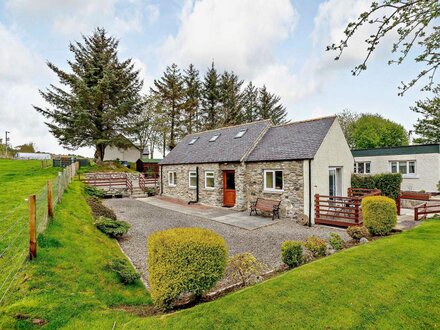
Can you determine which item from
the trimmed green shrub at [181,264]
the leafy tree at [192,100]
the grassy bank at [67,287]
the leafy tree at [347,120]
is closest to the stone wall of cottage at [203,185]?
the grassy bank at [67,287]

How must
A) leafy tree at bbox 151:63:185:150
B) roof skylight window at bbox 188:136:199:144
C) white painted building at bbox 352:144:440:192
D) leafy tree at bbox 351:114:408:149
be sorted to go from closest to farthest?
white painted building at bbox 352:144:440:192 → roof skylight window at bbox 188:136:199:144 → leafy tree at bbox 351:114:408:149 → leafy tree at bbox 151:63:185:150

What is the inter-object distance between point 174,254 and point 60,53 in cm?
3541

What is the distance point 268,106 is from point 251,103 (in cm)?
310

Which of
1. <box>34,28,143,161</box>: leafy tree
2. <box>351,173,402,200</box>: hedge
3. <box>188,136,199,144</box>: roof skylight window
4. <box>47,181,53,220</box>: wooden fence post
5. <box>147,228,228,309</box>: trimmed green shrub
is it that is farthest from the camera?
<box>34,28,143,161</box>: leafy tree

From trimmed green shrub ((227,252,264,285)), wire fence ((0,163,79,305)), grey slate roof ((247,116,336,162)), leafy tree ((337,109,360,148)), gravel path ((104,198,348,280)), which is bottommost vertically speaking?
gravel path ((104,198,348,280))

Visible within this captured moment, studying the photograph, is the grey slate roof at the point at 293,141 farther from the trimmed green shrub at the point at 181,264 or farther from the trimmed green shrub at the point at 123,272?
the trimmed green shrub at the point at 123,272

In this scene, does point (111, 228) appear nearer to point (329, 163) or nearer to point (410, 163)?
point (329, 163)

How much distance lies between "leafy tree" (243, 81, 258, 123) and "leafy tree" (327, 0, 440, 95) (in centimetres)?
3815

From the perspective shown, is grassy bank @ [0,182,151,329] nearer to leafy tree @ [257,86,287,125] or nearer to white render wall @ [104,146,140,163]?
white render wall @ [104,146,140,163]

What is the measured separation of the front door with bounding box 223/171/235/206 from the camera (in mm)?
16141

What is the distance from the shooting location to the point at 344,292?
→ 183 inches

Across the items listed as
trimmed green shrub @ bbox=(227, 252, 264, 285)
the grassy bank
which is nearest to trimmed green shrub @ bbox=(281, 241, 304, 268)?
trimmed green shrub @ bbox=(227, 252, 264, 285)

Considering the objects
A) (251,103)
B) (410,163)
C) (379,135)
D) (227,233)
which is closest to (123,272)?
(227,233)

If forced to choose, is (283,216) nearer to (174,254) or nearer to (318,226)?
(318,226)
